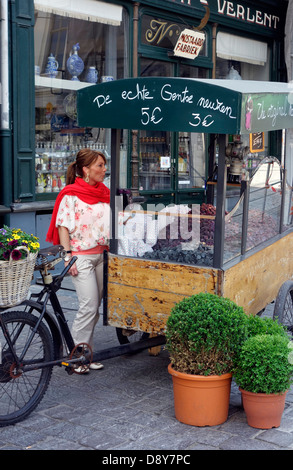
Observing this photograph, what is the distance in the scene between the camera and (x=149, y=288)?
14.4 ft

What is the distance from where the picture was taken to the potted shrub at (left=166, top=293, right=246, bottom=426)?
148 inches

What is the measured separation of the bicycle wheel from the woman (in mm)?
677

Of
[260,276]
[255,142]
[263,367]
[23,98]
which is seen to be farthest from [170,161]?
[263,367]

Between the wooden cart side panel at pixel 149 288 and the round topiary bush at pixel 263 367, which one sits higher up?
the wooden cart side panel at pixel 149 288

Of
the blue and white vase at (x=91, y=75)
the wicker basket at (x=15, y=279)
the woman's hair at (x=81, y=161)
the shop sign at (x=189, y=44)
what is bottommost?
the wicker basket at (x=15, y=279)

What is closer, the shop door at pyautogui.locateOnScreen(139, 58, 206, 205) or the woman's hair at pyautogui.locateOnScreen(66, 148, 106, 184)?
the woman's hair at pyautogui.locateOnScreen(66, 148, 106, 184)

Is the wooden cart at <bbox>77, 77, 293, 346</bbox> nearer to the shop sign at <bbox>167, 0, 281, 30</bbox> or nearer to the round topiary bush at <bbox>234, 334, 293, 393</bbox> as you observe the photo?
the round topiary bush at <bbox>234, 334, 293, 393</bbox>

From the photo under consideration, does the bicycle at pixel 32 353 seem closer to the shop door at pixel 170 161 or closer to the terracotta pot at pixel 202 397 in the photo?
the terracotta pot at pixel 202 397

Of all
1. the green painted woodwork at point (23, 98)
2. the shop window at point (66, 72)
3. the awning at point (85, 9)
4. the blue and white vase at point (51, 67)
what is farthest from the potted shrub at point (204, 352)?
the awning at point (85, 9)

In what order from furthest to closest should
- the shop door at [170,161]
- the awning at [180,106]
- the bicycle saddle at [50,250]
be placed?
1. the shop door at [170,161]
2. the bicycle saddle at [50,250]
3. the awning at [180,106]

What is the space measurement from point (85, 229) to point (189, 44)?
636 centimetres

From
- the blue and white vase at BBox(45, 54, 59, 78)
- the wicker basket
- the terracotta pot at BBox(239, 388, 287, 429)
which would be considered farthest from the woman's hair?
the blue and white vase at BBox(45, 54, 59, 78)

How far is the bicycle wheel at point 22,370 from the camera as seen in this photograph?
386 centimetres

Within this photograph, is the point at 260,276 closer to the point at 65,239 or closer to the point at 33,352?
the point at 65,239
